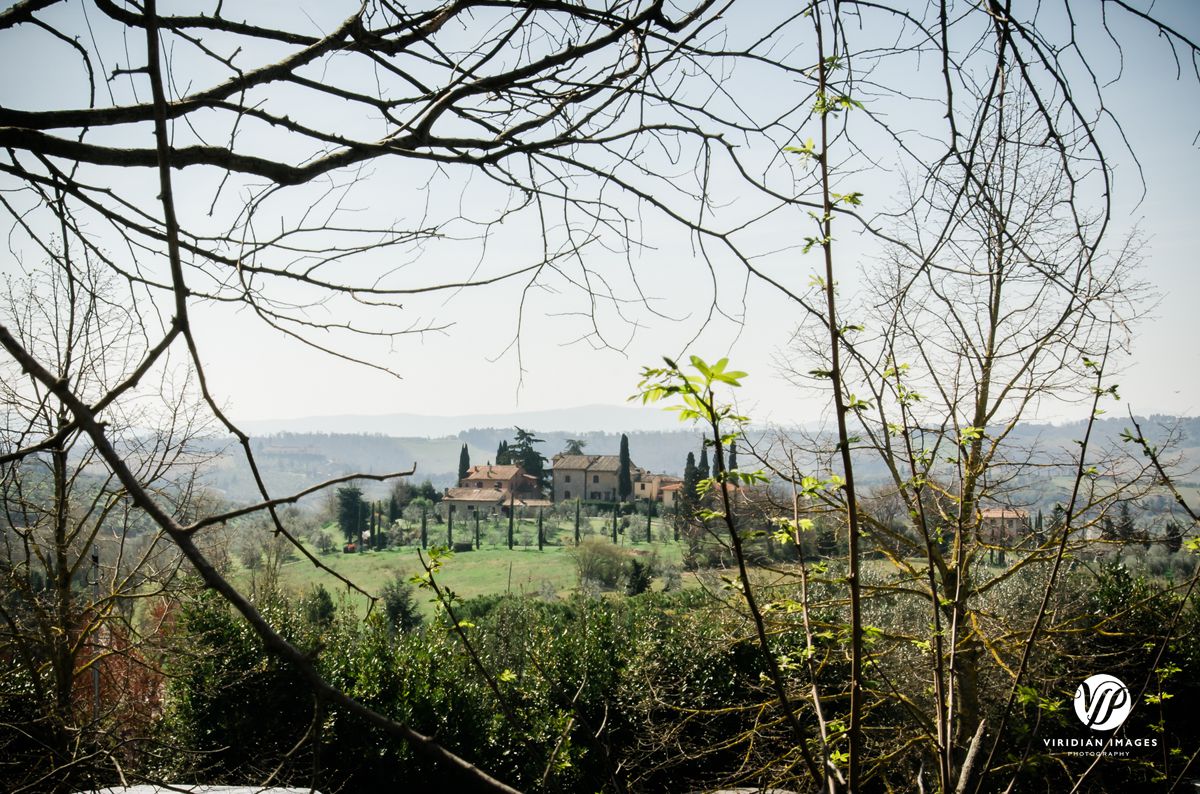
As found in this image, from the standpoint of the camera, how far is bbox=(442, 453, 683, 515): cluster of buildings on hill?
6025cm

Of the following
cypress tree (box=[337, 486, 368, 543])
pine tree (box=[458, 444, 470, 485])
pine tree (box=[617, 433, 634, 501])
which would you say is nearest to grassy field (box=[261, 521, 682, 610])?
pine tree (box=[617, 433, 634, 501])

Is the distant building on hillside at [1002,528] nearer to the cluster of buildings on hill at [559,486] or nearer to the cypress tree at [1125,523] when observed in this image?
the cypress tree at [1125,523]

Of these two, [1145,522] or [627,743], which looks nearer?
[1145,522]

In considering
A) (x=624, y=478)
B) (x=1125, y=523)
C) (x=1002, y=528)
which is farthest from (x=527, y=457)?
(x=1125, y=523)

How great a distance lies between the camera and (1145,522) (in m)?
6.59

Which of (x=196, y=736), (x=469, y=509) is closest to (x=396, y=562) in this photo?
(x=469, y=509)

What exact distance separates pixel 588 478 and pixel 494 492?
424 inches

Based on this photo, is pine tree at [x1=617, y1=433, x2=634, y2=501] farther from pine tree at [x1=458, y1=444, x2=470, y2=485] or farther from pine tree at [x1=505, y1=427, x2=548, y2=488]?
pine tree at [x1=458, y1=444, x2=470, y2=485]

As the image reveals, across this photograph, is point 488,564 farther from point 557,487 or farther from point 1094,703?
point 1094,703

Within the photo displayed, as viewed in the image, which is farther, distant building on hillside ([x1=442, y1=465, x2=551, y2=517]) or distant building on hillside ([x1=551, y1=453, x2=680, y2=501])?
distant building on hillside ([x1=551, y1=453, x2=680, y2=501])

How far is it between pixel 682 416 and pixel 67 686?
704 centimetres

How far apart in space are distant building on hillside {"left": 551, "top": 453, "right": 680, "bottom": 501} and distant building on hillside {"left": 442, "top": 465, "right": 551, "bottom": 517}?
315 centimetres

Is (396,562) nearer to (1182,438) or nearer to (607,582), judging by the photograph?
(607,582)

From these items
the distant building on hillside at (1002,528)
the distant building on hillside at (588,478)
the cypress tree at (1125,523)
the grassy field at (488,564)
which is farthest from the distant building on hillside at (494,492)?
the cypress tree at (1125,523)
